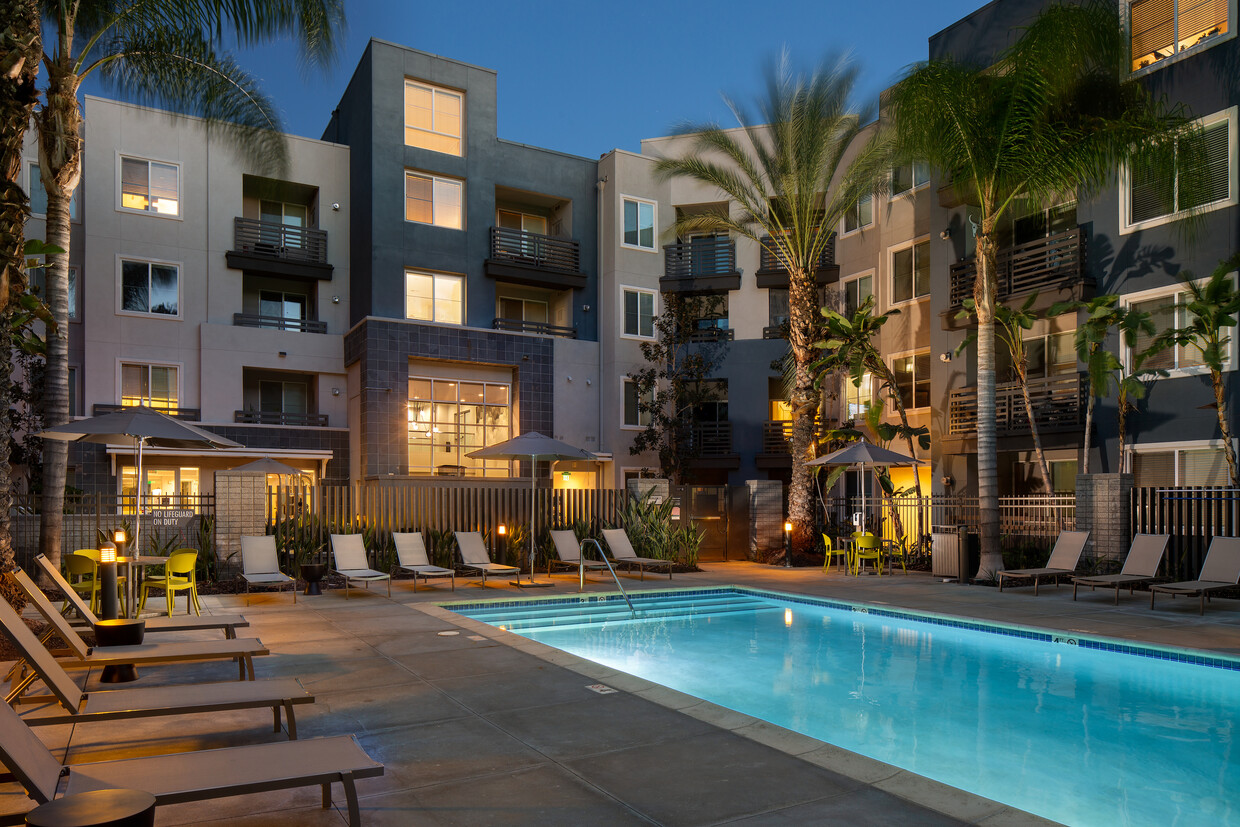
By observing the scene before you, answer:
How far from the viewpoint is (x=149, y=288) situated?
2289 cm

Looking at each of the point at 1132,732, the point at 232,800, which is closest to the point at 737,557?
the point at 1132,732

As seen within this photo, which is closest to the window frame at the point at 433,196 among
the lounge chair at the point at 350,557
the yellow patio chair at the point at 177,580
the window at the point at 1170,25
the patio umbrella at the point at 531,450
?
the patio umbrella at the point at 531,450

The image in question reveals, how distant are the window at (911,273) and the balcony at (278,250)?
1605 centimetres

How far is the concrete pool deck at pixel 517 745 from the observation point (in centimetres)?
396

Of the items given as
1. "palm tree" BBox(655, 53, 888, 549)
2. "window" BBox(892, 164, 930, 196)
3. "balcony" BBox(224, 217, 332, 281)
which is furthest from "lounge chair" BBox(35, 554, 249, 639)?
"window" BBox(892, 164, 930, 196)

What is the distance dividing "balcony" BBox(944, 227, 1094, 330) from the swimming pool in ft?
33.5

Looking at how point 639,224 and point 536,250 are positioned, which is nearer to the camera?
point 536,250

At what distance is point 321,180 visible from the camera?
25344mm

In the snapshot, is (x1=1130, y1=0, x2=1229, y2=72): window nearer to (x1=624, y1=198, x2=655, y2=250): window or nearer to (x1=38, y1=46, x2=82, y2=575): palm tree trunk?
(x1=624, y1=198, x2=655, y2=250): window

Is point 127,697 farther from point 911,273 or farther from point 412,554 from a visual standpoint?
point 911,273

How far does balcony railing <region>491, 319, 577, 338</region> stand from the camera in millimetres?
26156

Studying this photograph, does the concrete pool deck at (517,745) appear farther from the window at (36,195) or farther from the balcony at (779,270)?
the balcony at (779,270)

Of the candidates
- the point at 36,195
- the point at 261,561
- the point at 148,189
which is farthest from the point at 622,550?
the point at 36,195

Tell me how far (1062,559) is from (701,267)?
1727 cm
